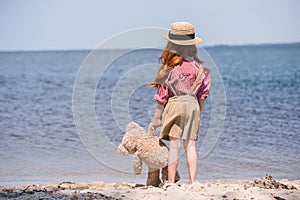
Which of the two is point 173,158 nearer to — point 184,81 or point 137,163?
point 137,163

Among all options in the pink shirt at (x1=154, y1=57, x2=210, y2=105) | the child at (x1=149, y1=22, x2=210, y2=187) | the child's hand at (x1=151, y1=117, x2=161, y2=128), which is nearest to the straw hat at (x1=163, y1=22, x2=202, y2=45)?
the child at (x1=149, y1=22, x2=210, y2=187)

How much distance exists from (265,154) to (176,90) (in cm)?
336

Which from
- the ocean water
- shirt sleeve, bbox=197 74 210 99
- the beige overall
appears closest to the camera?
the beige overall

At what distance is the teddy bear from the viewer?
562cm

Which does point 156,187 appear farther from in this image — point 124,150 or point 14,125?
point 14,125

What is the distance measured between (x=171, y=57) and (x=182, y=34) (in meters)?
0.26

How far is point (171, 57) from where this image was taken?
18.5 ft

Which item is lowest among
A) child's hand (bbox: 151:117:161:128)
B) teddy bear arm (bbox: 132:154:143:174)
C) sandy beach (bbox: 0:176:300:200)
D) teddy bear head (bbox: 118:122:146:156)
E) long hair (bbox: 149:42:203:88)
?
sandy beach (bbox: 0:176:300:200)

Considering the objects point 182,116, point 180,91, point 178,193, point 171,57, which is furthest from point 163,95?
→ point 178,193

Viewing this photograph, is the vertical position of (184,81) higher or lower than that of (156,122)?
higher

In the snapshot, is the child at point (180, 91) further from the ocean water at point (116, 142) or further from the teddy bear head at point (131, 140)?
the ocean water at point (116, 142)

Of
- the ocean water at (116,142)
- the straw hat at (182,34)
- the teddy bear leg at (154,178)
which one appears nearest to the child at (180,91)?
the straw hat at (182,34)

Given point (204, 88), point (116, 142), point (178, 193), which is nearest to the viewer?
point (178, 193)

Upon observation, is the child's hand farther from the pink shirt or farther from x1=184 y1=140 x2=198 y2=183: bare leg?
x1=184 y1=140 x2=198 y2=183: bare leg
